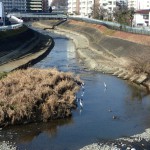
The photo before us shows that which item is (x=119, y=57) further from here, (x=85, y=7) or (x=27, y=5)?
(x=27, y=5)

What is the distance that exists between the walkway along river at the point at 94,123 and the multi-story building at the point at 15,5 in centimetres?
10346

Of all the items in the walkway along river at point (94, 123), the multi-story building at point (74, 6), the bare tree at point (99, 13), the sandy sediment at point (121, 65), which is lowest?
the walkway along river at point (94, 123)

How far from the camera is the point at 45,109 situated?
18.6m

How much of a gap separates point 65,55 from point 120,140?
29.2 m

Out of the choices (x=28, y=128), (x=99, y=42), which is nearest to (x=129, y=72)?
(x=28, y=128)

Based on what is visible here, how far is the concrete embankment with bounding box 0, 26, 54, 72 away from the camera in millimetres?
33875

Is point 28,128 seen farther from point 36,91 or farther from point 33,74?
point 33,74

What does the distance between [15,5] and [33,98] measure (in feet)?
380

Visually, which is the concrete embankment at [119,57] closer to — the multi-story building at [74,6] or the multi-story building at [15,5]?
the multi-story building at [74,6]

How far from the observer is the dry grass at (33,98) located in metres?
18.0

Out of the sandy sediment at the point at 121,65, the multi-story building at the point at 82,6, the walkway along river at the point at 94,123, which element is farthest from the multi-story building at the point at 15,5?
the walkway along river at the point at 94,123

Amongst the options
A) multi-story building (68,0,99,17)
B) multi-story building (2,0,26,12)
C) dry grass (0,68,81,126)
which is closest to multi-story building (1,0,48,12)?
multi-story building (2,0,26,12)

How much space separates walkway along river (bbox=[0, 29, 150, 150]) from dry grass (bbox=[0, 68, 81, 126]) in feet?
1.49

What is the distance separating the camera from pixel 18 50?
42406 millimetres
